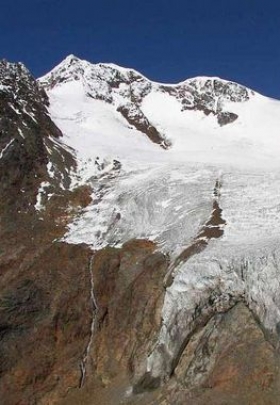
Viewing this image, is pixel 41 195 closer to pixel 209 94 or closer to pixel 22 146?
pixel 22 146

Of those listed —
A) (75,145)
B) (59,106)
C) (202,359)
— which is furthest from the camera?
(59,106)

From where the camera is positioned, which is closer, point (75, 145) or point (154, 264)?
point (154, 264)

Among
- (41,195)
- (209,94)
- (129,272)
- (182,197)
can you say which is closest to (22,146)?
(41,195)

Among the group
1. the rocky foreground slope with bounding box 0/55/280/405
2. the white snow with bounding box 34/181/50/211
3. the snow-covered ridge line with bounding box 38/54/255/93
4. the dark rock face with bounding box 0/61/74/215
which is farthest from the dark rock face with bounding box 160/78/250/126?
the white snow with bounding box 34/181/50/211

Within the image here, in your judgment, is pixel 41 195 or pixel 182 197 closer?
pixel 182 197

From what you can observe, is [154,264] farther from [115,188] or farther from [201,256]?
[115,188]

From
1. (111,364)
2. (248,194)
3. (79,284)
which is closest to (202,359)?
(111,364)

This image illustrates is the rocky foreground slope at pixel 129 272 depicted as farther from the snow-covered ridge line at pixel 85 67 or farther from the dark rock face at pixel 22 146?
the snow-covered ridge line at pixel 85 67
